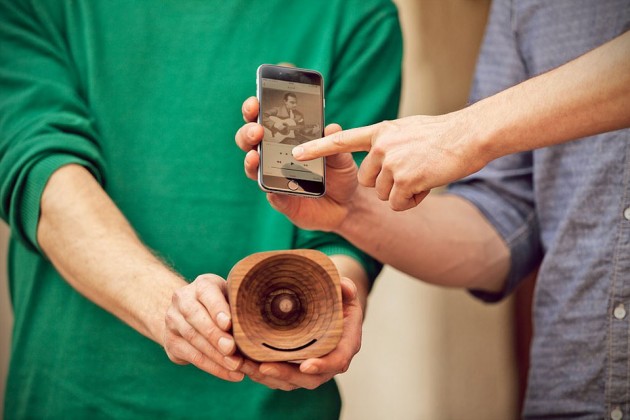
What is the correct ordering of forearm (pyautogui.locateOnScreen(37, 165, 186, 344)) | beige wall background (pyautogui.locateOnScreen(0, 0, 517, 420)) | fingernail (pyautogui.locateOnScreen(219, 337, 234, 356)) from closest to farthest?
fingernail (pyautogui.locateOnScreen(219, 337, 234, 356)) → forearm (pyautogui.locateOnScreen(37, 165, 186, 344)) → beige wall background (pyautogui.locateOnScreen(0, 0, 517, 420))

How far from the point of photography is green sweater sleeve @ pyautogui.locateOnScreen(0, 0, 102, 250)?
72cm

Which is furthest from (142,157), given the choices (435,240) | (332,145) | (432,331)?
(432,331)

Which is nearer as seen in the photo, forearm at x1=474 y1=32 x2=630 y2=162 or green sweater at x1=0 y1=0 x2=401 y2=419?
forearm at x1=474 y1=32 x2=630 y2=162

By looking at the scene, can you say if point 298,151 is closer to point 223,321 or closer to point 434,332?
point 223,321

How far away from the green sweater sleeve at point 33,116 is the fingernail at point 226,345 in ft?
0.93

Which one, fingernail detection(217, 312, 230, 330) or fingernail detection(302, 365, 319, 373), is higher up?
fingernail detection(217, 312, 230, 330)

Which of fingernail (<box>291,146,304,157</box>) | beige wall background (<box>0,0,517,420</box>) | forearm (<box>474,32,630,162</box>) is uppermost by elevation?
forearm (<box>474,32,630,162</box>)

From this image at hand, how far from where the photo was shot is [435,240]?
0.85 m

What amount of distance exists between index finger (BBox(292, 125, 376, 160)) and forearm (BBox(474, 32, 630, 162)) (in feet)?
0.31

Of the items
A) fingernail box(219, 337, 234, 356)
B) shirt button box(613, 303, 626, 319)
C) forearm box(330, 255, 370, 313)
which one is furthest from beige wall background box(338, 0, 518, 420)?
fingernail box(219, 337, 234, 356)

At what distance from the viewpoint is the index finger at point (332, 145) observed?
631 millimetres

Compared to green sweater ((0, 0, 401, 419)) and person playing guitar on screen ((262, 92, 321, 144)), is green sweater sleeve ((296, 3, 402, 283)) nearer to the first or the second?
green sweater ((0, 0, 401, 419))

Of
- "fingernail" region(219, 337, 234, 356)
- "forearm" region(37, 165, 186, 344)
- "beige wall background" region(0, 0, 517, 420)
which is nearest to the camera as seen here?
"fingernail" region(219, 337, 234, 356)

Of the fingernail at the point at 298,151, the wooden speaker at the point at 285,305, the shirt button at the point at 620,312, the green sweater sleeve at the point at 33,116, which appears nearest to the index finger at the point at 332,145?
the fingernail at the point at 298,151
